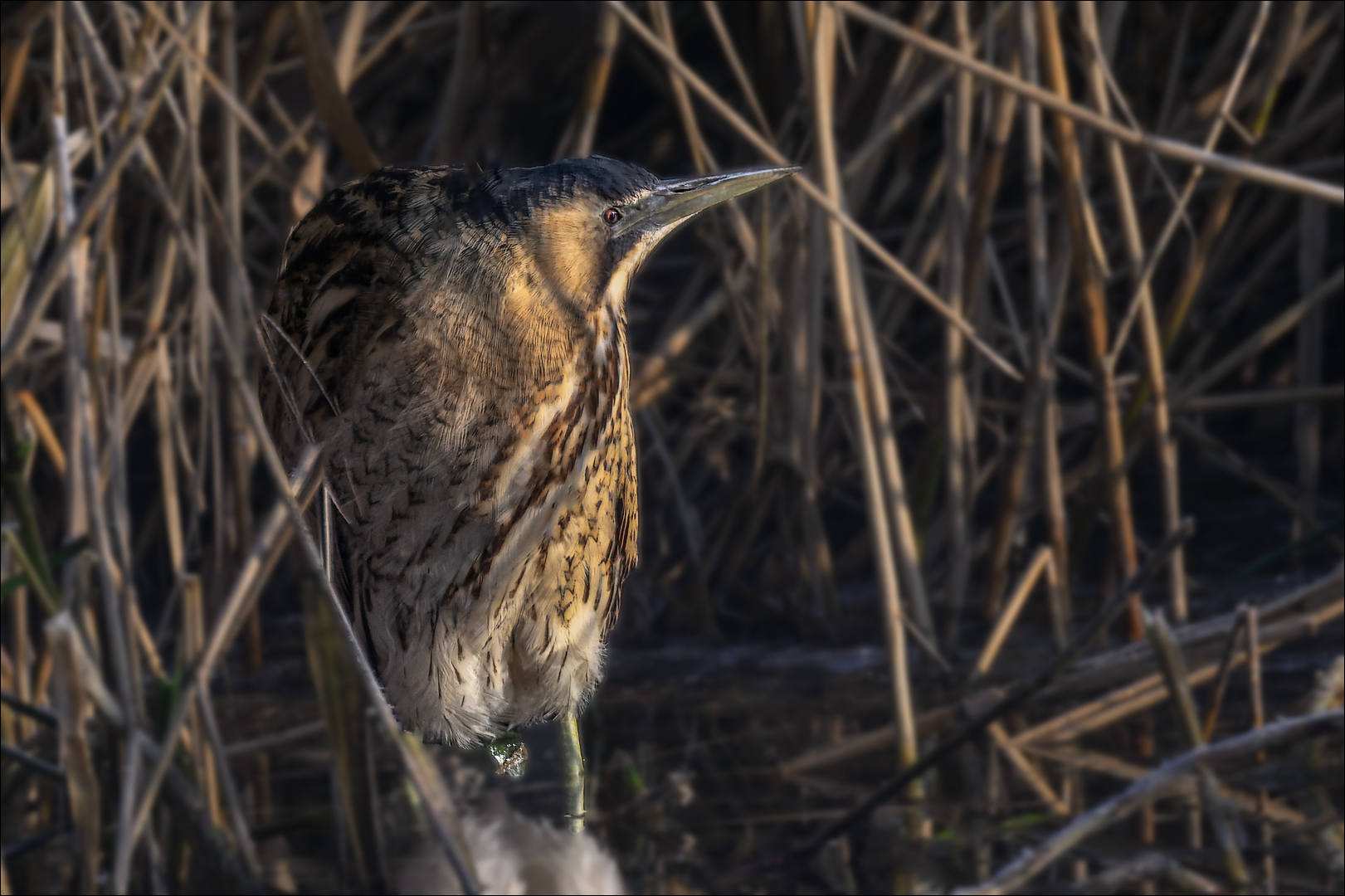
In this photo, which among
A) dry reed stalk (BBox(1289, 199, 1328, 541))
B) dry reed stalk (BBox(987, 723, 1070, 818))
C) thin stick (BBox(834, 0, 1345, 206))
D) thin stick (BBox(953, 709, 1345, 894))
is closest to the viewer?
thin stick (BBox(834, 0, 1345, 206))

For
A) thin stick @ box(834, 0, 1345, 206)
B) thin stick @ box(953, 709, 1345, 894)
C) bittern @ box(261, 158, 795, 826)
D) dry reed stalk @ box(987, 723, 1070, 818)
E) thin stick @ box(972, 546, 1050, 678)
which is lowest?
dry reed stalk @ box(987, 723, 1070, 818)

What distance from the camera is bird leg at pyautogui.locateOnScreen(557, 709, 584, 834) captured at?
2.09 ft

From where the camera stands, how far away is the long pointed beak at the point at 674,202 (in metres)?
0.65

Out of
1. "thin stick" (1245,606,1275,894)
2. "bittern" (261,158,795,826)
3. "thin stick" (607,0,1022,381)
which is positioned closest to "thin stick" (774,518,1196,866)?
"thin stick" (1245,606,1275,894)

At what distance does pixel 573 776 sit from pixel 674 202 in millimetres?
236

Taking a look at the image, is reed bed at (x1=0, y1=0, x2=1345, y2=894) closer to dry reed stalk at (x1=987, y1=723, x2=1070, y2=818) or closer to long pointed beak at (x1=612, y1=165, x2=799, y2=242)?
dry reed stalk at (x1=987, y1=723, x2=1070, y2=818)

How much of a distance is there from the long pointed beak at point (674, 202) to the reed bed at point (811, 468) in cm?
151

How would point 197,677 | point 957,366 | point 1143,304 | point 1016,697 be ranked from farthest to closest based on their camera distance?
1. point 957,366
2. point 1143,304
3. point 1016,697
4. point 197,677

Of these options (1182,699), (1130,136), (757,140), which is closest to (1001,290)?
(1182,699)

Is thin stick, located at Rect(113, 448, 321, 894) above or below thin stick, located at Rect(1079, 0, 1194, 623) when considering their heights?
below

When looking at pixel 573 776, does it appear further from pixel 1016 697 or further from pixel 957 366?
pixel 957 366

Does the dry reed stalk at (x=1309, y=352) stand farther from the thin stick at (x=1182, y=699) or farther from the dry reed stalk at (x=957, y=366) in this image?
the thin stick at (x=1182, y=699)

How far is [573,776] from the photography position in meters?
0.65

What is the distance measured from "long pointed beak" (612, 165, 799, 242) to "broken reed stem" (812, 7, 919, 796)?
69.3 inches
